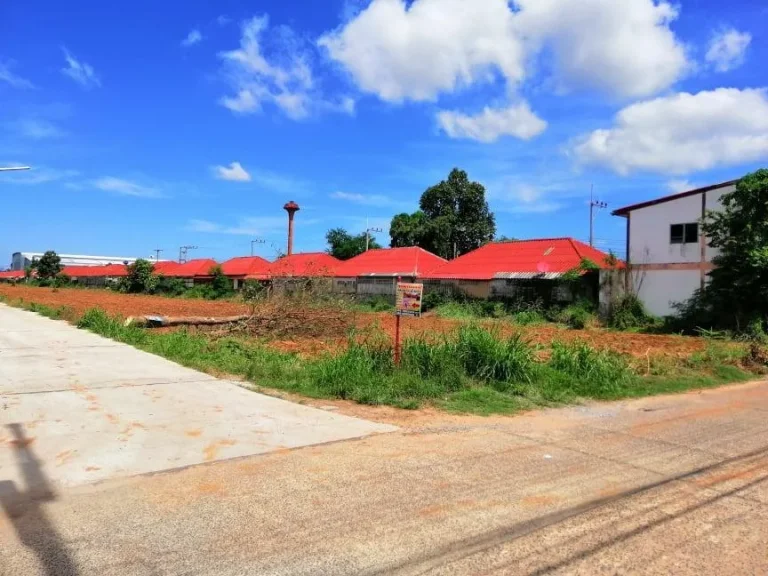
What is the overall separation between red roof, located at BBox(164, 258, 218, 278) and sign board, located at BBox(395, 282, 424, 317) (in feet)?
186

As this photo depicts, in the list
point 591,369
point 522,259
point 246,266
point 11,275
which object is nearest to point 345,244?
point 246,266

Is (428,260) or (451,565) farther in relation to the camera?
(428,260)

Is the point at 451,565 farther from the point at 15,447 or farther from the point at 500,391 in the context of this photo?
the point at 500,391

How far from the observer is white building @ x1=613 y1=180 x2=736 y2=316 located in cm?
2647

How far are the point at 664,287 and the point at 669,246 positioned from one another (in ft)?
6.34

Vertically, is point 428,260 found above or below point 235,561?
above

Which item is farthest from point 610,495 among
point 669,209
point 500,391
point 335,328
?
point 669,209

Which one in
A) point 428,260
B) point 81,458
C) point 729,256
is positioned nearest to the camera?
point 81,458

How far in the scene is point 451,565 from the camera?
3.64m

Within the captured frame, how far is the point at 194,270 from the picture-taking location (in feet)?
225

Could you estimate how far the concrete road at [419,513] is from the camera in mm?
3676

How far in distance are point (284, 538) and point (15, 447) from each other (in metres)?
3.67

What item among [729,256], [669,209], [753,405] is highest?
[669,209]

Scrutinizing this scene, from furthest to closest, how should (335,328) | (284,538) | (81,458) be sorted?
(335,328) → (81,458) → (284,538)
